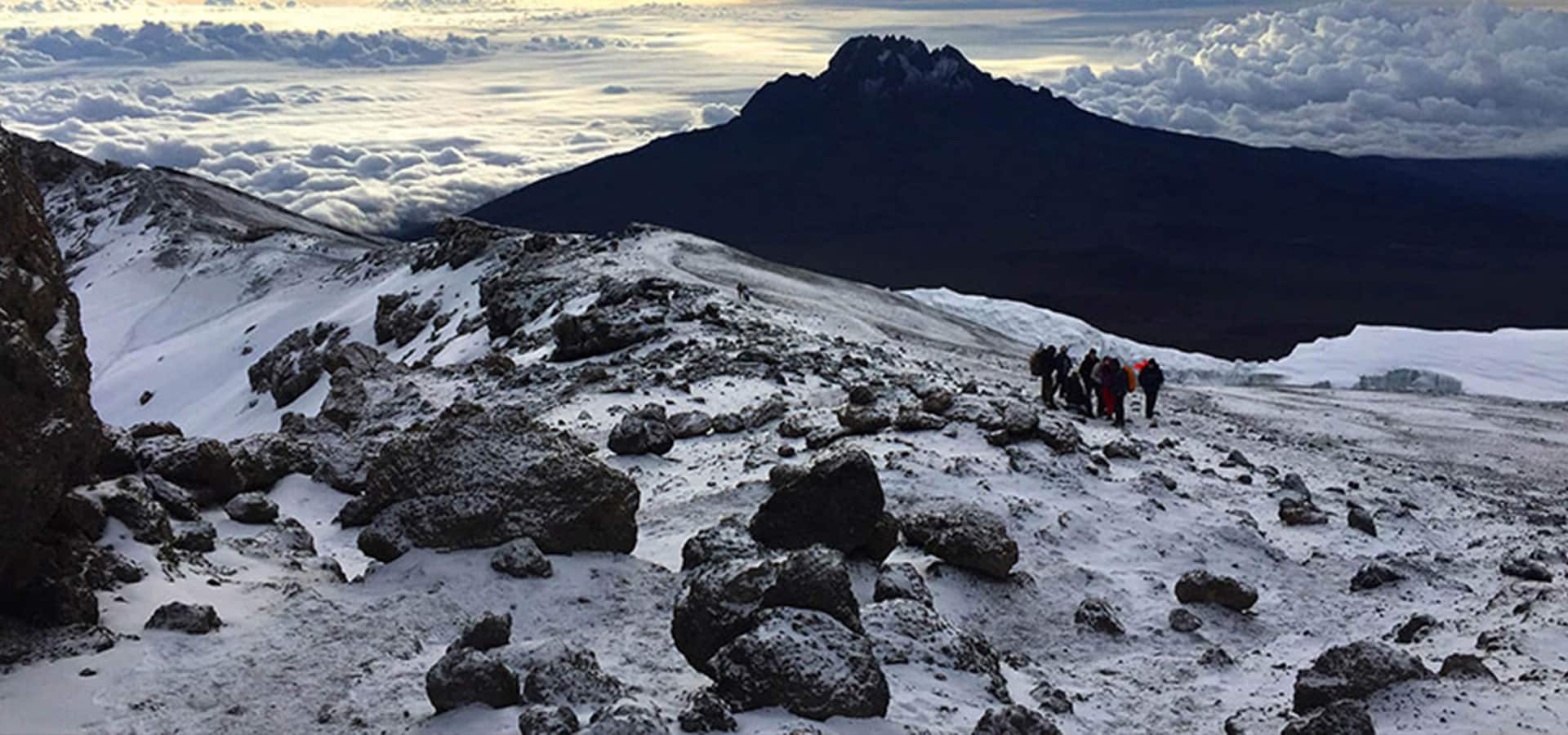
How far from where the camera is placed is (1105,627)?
12.9m

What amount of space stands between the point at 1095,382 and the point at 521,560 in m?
15.3

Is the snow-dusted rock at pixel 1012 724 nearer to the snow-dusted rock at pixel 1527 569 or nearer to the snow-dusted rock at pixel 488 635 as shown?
the snow-dusted rock at pixel 488 635

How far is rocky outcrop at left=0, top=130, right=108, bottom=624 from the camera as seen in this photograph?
28.2 feet

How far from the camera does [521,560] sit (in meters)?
11.6

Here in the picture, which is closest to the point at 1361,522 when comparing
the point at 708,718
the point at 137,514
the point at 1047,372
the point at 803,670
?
the point at 1047,372

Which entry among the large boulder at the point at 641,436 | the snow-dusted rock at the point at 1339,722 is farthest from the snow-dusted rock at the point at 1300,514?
the large boulder at the point at 641,436

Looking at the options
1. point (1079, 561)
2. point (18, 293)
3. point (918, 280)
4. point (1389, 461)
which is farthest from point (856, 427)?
point (918, 280)

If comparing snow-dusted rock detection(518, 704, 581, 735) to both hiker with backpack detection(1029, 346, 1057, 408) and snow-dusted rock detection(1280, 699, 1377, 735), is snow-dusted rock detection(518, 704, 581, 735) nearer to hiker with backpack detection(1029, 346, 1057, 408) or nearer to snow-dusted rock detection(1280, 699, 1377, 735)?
snow-dusted rock detection(1280, 699, 1377, 735)

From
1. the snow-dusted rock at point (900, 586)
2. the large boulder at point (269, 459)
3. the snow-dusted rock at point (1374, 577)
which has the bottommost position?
the snow-dusted rock at point (1374, 577)

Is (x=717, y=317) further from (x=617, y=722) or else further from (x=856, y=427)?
(x=617, y=722)

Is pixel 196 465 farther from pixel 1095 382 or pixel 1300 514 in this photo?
pixel 1095 382

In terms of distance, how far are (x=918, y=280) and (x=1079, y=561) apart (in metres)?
165

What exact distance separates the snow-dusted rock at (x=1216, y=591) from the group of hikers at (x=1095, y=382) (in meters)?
9.83

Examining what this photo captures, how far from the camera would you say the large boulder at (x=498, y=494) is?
39.0 ft
